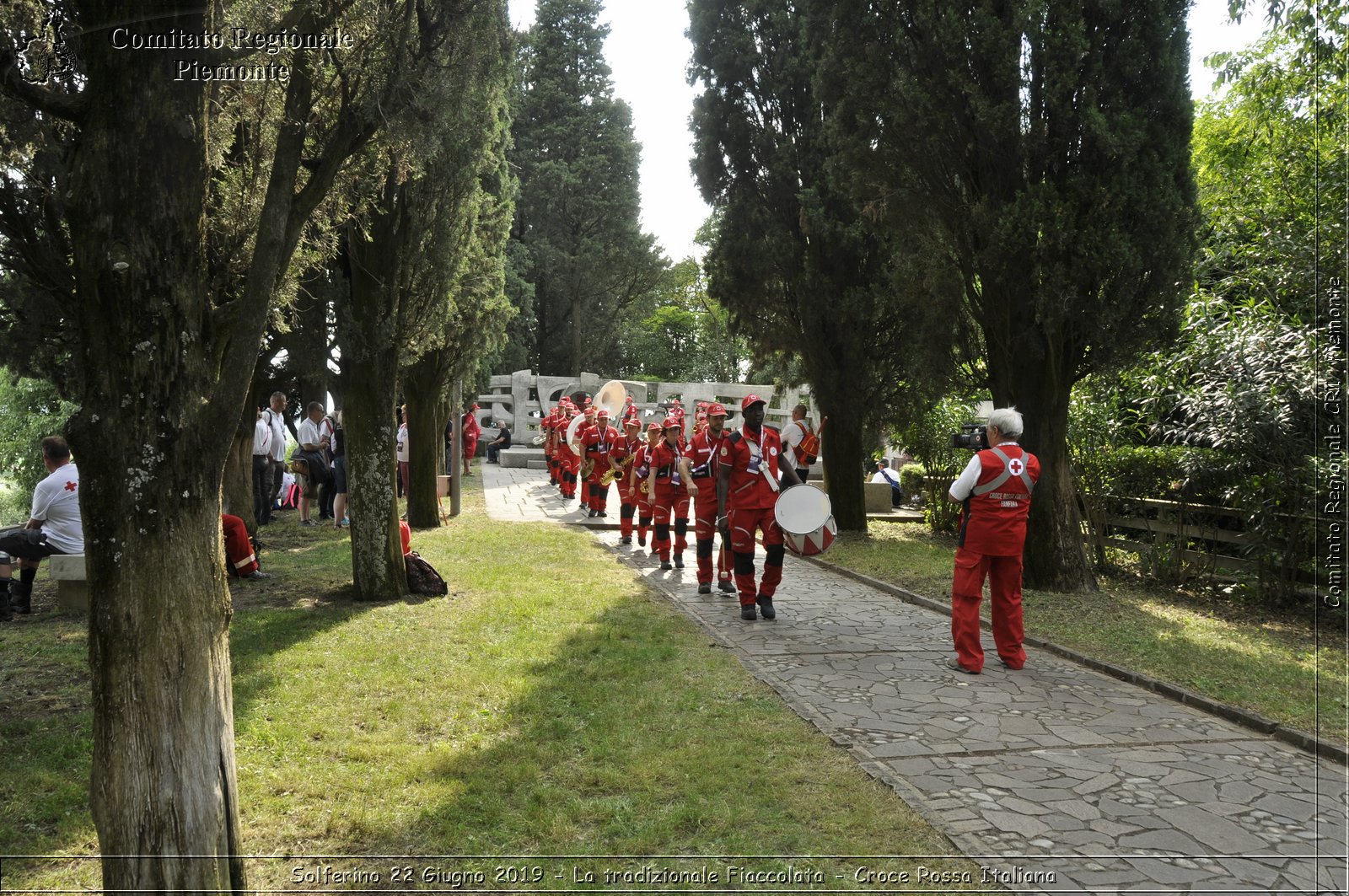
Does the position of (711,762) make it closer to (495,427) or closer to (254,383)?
(254,383)

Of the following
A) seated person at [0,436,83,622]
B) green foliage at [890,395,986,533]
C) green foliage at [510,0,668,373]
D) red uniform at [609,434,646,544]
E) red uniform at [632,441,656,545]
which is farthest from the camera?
green foliage at [510,0,668,373]

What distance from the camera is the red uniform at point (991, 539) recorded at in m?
6.73

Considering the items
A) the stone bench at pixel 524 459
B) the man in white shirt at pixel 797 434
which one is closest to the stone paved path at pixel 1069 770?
the man in white shirt at pixel 797 434

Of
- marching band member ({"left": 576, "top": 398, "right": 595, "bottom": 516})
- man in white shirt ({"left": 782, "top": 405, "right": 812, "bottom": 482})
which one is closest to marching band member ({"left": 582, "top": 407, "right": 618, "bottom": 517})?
marching band member ({"left": 576, "top": 398, "right": 595, "bottom": 516})

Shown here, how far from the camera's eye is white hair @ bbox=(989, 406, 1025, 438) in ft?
22.7

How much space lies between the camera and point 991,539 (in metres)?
6.73

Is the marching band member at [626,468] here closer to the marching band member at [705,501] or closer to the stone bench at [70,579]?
the marching band member at [705,501]

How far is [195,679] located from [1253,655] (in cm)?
755

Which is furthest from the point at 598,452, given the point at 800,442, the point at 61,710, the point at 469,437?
the point at 61,710

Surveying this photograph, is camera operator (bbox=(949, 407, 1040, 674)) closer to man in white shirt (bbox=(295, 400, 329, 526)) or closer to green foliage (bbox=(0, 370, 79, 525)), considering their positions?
man in white shirt (bbox=(295, 400, 329, 526))

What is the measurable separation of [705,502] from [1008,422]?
3.90 metres

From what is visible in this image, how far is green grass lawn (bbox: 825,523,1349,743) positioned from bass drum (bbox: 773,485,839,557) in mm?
2014

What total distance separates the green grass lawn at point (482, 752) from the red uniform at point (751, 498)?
0.92m

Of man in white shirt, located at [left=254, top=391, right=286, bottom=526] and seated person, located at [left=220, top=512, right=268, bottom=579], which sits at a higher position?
man in white shirt, located at [left=254, top=391, right=286, bottom=526]
